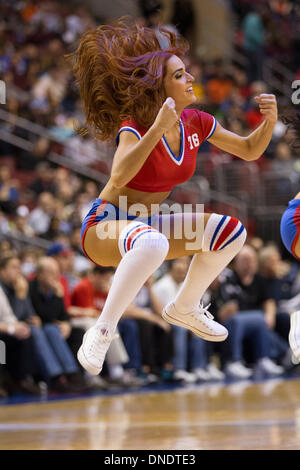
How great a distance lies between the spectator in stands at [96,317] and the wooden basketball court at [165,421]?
2.00 feet

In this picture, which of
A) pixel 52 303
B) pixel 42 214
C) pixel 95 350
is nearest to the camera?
pixel 95 350

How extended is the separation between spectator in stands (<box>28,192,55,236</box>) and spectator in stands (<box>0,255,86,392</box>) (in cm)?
262

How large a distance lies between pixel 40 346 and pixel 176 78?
15.6ft

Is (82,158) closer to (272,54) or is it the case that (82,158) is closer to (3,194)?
(3,194)

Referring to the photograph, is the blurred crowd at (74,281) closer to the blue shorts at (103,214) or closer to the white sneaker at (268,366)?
the white sneaker at (268,366)

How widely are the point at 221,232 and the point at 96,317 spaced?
4820mm

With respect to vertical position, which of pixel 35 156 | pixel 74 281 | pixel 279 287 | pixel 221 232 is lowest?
pixel 279 287

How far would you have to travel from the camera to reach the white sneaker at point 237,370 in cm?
1014

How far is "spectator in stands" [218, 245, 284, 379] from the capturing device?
10172mm

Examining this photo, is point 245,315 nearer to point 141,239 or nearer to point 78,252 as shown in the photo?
point 78,252

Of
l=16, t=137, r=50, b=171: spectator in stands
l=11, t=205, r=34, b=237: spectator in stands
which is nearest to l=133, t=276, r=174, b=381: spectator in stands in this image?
l=11, t=205, r=34, b=237: spectator in stands

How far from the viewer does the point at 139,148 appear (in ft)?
13.6

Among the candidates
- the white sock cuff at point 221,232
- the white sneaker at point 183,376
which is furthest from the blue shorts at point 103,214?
the white sneaker at point 183,376

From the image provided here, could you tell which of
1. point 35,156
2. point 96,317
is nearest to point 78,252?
point 96,317
